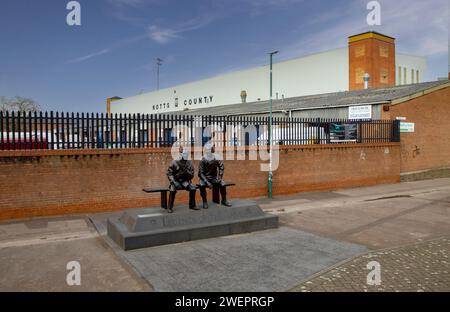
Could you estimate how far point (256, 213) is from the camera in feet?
31.5

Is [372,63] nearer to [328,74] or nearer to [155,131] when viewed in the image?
[328,74]

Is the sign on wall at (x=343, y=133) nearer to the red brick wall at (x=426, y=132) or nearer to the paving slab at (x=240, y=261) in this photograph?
the red brick wall at (x=426, y=132)

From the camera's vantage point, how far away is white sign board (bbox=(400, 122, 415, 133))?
65.2 ft

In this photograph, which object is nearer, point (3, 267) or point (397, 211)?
point (3, 267)

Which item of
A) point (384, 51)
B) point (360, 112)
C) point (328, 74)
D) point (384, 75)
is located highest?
point (384, 51)

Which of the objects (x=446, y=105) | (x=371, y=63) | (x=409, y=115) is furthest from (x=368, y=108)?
(x=371, y=63)

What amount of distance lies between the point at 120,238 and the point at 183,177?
2.05 metres

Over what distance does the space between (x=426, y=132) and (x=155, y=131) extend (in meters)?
16.3

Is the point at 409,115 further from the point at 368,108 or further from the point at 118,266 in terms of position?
the point at 118,266

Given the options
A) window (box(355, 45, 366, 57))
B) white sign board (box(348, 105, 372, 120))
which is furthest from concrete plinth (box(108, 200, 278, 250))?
window (box(355, 45, 366, 57))

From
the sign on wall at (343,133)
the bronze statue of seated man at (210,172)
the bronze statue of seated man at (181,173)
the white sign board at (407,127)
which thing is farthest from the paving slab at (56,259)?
the white sign board at (407,127)

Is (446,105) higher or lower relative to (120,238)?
higher

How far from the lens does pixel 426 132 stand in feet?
70.0

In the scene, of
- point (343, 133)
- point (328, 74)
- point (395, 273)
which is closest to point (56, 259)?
point (395, 273)
